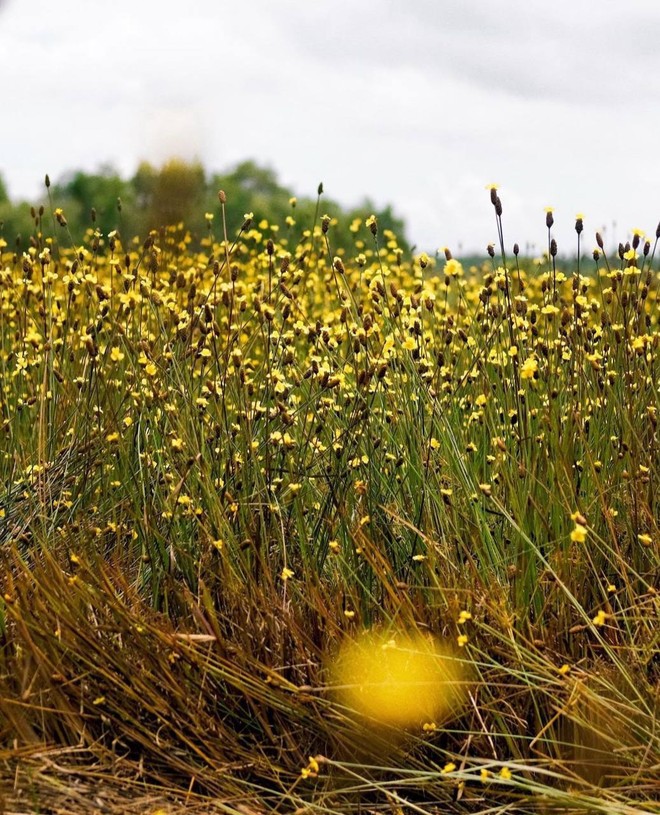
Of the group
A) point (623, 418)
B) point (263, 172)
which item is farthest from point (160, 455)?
point (263, 172)

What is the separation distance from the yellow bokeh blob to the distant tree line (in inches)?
591

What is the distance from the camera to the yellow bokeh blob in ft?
8.36

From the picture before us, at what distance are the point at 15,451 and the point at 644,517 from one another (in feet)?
7.31

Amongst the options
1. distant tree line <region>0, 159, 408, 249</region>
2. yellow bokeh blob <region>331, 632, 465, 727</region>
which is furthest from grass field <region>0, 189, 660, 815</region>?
distant tree line <region>0, 159, 408, 249</region>

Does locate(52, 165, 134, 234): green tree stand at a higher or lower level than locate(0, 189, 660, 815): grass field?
higher

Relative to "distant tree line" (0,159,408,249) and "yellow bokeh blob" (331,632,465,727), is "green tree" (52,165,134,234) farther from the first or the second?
"yellow bokeh blob" (331,632,465,727)

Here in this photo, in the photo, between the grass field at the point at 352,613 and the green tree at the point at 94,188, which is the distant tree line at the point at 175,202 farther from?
the grass field at the point at 352,613

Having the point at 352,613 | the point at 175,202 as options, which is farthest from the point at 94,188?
the point at 352,613

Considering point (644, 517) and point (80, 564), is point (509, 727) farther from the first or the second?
point (80, 564)

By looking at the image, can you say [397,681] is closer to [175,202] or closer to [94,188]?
[175,202]

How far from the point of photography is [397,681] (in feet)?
8.32

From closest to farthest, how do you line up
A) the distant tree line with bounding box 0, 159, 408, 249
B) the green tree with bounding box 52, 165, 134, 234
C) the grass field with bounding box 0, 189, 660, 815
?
1. the grass field with bounding box 0, 189, 660, 815
2. the distant tree line with bounding box 0, 159, 408, 249
3. the green tree with bounding box 52, 165, 134, 234

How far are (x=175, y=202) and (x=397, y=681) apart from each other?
57.7 feet

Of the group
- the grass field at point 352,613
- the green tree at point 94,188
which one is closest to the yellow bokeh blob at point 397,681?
the grass field at point 352,613
